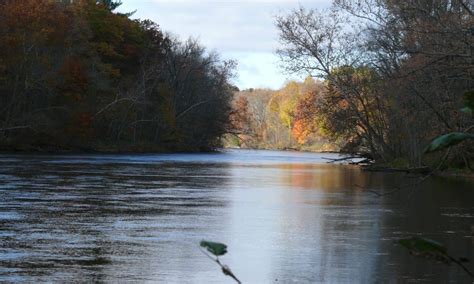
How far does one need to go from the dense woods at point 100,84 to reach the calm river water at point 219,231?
31645 millimetres

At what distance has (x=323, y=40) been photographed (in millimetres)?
48844

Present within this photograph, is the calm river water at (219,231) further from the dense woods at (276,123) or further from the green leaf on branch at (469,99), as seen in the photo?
the dense woods at (276,123)

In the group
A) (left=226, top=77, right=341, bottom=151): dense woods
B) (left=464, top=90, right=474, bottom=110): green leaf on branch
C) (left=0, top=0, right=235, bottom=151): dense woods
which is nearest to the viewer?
(left=464, top=90, right=474, bottom=110): green leaf on branch

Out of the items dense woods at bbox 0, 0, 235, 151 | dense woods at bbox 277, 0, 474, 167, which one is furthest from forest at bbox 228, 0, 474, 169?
dense woods at bbox 0, 0, 235, 151

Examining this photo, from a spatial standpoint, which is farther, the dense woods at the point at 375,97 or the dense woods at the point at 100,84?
the dense woods at the point at 100,84

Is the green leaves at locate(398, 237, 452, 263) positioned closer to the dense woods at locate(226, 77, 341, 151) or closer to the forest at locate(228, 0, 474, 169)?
the forest at locate(228, 0, 474, 169)

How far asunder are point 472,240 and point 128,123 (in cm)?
6122

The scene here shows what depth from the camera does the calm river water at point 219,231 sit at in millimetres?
A: 10594

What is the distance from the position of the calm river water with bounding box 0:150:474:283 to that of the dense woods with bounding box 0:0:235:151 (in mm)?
31645

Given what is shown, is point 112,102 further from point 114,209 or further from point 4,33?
point 114,209

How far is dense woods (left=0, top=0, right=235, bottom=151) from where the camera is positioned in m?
58.5

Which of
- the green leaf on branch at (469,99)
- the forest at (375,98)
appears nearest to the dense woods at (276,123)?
the forest at (375,98)

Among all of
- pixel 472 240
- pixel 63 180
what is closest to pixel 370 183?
pixel 63 180

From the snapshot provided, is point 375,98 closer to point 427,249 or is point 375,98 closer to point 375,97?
point 375,97
